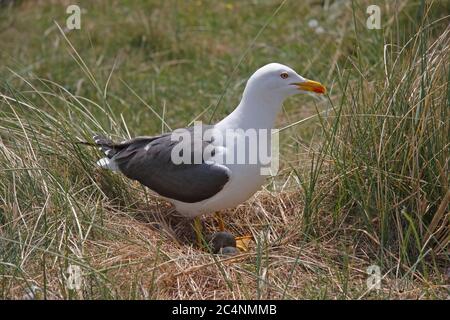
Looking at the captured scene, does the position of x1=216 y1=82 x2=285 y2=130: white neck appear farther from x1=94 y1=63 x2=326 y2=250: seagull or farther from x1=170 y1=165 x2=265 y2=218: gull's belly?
x1=170 y1=165 x2=265 y2=218: gull's belly

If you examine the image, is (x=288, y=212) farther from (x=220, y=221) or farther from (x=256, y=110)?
(x=256, y=110)

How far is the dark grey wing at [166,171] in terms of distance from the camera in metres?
4.71

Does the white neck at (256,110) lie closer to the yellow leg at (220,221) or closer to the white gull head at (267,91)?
the white gull head at (267,91)

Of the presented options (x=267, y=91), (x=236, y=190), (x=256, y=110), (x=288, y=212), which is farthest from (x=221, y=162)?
(x=288, y=212)

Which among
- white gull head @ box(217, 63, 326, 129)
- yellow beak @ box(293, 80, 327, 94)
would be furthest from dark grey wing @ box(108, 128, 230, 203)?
yellow beak @ box(293, 80, 327, 94)

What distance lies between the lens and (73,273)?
4043 millimetres

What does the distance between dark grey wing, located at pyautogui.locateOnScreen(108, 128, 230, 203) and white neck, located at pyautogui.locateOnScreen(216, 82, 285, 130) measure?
0.78 feet

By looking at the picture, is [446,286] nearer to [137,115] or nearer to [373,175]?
[373,175]

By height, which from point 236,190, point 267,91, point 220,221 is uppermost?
point 267,91

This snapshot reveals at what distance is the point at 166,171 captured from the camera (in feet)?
16.0

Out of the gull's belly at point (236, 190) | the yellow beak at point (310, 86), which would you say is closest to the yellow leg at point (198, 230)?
the gull's belly at point (236, 190)

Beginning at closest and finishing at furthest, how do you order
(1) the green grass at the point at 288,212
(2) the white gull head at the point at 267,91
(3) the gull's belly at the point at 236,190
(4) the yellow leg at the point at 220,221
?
(1) the green grass at the point at 288,212 < (3) the gull's belly at the point at 236,190 < (2) the white gull head at the point at 267,91 < (4) the yellow leg at the point at 220,221

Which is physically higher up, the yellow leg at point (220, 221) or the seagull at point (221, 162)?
the seagull at point (221, 162)

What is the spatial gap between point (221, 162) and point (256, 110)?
1.18 ft
